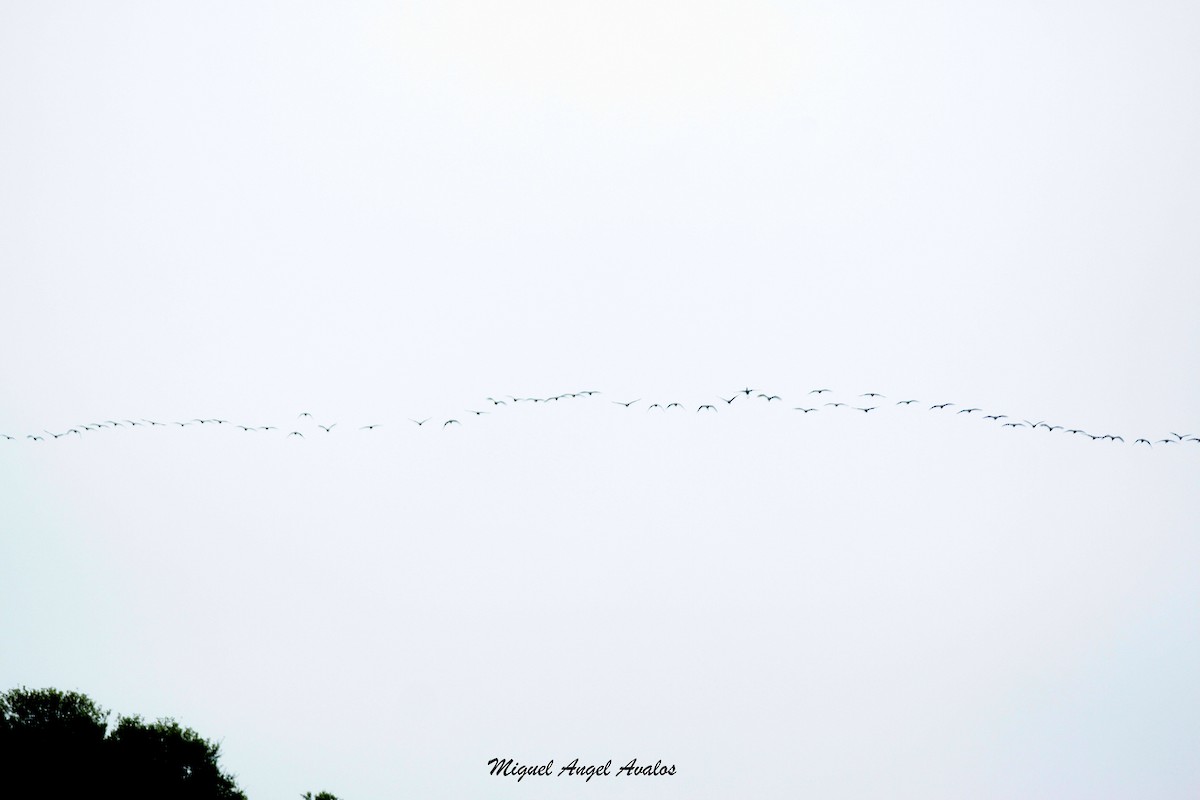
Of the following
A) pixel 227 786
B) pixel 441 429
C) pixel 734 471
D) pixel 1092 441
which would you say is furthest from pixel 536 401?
pixel 1092 441

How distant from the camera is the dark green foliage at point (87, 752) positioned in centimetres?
400

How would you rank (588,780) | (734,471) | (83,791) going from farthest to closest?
(83,791), (734,471), (588,780)

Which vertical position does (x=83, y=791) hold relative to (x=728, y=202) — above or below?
below

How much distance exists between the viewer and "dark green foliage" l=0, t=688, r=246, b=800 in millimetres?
3996

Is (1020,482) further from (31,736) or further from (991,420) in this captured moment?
(31,736)

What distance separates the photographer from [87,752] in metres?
4.24

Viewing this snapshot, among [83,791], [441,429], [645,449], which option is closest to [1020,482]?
[645,449]

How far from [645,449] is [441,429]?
1.14 m

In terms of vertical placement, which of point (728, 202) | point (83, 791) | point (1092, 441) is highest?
point (728, 202)

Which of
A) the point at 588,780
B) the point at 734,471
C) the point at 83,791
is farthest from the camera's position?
the point at 83,791

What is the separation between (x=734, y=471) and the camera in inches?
154

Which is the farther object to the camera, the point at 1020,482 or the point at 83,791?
the point at 83,791

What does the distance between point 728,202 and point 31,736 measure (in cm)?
509

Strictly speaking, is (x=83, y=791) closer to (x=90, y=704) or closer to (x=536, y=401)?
(x=90, y=704)
